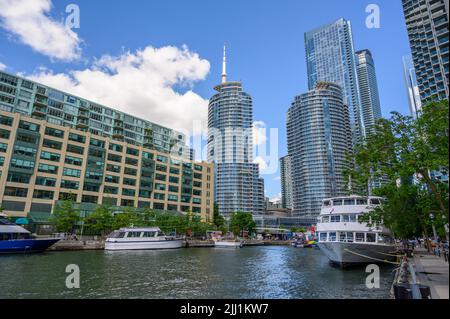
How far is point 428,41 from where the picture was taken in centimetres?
12156

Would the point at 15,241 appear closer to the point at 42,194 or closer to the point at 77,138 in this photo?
the point at 42,194

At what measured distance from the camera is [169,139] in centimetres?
13500

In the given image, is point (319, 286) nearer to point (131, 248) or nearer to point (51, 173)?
point (131, 248)

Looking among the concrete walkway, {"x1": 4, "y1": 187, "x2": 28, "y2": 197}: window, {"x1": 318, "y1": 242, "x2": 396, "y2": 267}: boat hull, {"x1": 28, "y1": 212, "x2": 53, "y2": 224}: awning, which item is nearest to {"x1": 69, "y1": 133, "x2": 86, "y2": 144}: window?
{"x1": 4, "y1": 187, "x2": 28, "y2": 197}: window

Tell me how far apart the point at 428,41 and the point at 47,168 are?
14919cm

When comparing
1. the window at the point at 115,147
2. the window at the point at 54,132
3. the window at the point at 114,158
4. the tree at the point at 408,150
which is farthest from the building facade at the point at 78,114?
the tree at the point at 408,150

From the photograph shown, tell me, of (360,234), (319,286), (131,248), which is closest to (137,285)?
(319,286)

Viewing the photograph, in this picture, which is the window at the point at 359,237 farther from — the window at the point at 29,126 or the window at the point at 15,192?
the window at the point at 29,126

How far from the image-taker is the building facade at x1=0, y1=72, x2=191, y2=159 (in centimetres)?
9256

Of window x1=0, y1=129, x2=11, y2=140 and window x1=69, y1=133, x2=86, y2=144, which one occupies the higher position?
window x1=69, y1=133, x2=86, y2=144

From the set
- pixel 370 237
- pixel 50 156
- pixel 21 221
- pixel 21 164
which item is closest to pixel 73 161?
pixel 50 156

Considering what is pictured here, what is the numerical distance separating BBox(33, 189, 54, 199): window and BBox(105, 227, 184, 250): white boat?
26.2 metres

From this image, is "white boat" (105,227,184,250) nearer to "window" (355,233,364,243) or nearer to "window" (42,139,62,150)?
"window" (42,139,62,150)

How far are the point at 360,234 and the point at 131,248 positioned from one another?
46.8m
